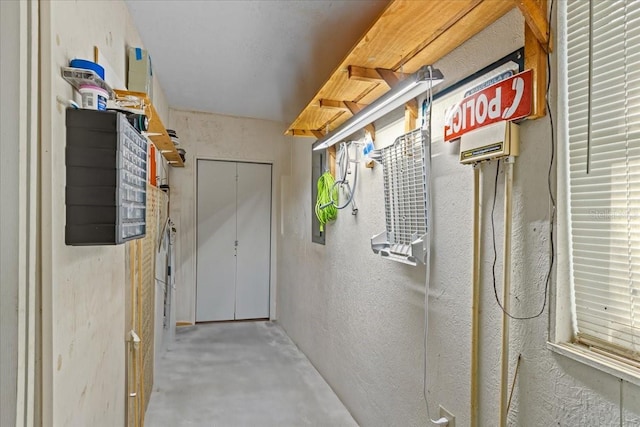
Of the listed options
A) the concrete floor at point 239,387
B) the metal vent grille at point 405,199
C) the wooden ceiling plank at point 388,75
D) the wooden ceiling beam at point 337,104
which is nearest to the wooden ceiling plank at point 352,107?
the wooden ceiling beam at point 337,104

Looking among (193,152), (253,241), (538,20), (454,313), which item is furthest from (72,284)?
(253,241)

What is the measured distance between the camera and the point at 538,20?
110 centimetres

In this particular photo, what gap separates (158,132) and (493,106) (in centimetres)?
219

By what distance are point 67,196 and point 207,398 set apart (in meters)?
2.34

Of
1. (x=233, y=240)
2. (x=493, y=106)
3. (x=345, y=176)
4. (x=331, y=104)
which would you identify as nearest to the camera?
(x=493, y=106)

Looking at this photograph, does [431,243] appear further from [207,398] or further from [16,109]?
[207,398]

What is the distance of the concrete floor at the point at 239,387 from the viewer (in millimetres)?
2590

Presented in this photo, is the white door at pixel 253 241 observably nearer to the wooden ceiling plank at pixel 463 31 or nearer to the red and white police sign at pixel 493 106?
the wooden ceiling plank at pixel 463 31

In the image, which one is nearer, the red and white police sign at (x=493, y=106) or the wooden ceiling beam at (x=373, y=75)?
the red and white police sign at (x=493, y=106)

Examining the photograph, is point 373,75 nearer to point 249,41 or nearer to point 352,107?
point 352,107

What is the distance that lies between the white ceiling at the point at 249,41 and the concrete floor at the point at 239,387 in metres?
2.58

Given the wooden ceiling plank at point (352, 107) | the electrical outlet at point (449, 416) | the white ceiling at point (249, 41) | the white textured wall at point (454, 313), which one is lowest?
the electrical outlet at point (449, 416)

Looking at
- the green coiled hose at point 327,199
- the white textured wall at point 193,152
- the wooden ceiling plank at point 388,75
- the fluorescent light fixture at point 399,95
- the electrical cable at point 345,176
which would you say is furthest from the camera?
the white textured wall at point 193,152

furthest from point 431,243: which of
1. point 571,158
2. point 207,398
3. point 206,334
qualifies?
point 206,334
